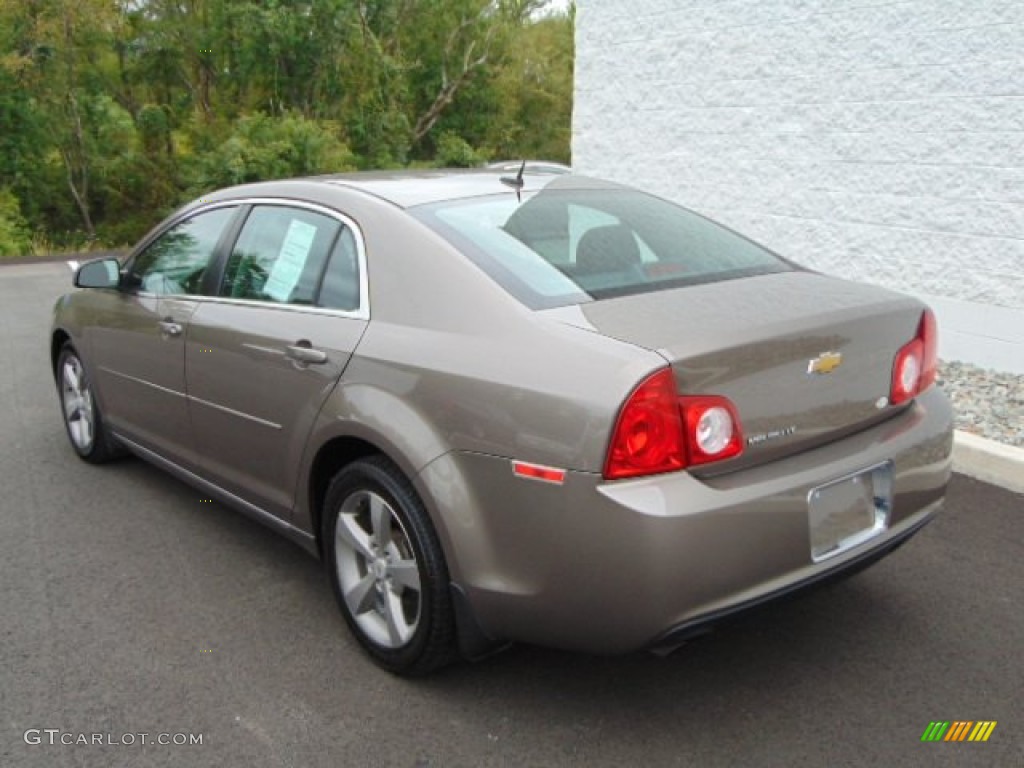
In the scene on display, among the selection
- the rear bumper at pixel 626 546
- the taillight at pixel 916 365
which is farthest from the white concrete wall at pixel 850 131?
the rear bumper at pixel 626 546

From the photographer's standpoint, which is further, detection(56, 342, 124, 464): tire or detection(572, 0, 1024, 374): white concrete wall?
detection(572, 0, 1024, 374): white concrete wall

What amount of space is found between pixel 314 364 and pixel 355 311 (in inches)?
9.0

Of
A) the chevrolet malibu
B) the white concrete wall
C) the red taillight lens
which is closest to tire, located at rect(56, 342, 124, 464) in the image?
the chevrolet malibu

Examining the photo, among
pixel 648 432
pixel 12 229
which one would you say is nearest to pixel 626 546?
pixel 648 432

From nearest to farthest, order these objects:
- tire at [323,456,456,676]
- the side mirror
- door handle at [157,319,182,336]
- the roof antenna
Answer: tire at [323,456,456,676], the roof antenna, door handle at [157,319,182,336], the side mirror

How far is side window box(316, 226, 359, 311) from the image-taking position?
10.6ft

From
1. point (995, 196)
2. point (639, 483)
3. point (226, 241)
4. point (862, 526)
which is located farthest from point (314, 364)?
point (995, 196)

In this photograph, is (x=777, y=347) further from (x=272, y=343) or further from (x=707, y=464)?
(x=272, y=343)

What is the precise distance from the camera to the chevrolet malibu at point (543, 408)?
2455mm

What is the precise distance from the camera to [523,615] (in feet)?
8.57

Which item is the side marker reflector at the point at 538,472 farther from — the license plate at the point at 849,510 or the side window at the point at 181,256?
the side window at the point at 181,256

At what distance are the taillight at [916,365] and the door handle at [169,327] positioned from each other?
281 centimetres

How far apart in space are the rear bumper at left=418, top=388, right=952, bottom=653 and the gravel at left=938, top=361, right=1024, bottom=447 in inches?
115

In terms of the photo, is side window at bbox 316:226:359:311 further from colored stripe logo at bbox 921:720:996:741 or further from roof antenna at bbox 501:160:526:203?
colored stripe logo at bbox 921:720:996:741
